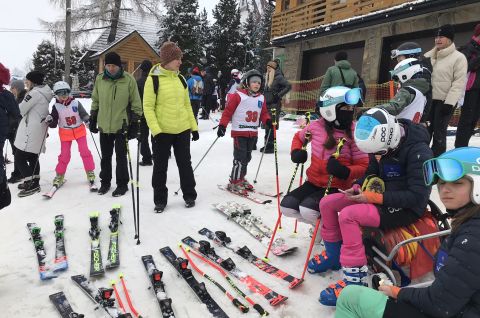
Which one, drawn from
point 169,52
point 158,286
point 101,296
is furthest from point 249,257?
point 169,52

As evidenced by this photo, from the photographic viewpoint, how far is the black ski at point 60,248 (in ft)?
11.2

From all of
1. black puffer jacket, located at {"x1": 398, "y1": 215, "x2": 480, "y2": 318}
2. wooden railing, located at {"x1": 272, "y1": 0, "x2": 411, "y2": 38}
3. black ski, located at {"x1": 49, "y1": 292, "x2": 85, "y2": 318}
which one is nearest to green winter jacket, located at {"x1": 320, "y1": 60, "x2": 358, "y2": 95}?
black puffer jacket, located at {"x1": 398, "y1": 215, "x2": 480, "y2": 318}

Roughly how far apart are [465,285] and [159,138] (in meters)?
4.06

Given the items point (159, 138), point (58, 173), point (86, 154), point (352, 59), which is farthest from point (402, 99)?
point (352, 59)

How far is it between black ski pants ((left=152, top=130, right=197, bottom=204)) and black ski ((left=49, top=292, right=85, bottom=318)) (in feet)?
7.22

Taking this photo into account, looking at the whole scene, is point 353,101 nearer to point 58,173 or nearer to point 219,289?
point 219,289

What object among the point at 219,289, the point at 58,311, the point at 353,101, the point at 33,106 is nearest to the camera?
the point at 58,311

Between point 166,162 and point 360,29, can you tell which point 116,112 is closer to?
point 166,162

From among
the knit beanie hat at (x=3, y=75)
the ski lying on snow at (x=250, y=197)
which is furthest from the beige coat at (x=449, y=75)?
the knit beanie hat at (x=3, y=75)

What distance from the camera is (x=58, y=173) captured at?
6.11 meters

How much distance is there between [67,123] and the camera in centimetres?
598

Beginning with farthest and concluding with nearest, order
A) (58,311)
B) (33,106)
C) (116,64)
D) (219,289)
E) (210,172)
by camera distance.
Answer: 1. (210,172)
2. (33,106)
3. (116,64)
4. (219,289)
5. (58,311)

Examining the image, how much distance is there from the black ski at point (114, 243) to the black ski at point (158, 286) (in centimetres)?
28

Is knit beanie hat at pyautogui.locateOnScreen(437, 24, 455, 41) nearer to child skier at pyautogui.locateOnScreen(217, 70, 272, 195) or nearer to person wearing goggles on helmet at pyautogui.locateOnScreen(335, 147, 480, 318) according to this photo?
child skier at pyautogui.locateOnScreen(217, 70, 272, 195)
